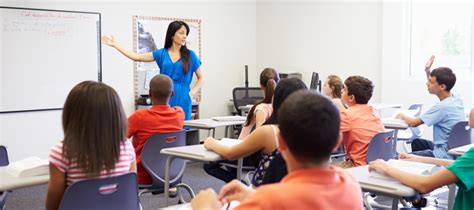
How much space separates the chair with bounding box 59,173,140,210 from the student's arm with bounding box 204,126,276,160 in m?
0.60

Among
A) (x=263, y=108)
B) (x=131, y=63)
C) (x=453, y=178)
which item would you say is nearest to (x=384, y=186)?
(x=453, y=178)

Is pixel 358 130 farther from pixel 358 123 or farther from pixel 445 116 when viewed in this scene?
pixel 445 116

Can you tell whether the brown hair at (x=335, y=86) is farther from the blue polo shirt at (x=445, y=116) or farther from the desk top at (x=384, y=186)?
the desk top at (x=384, y=186)

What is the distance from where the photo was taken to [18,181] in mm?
2154

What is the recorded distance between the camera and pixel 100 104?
1888 millimetres

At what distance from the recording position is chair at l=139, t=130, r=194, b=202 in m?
3.29

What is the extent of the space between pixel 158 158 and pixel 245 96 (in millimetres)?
4050

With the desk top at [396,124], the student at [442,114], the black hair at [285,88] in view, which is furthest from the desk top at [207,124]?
the black hair at [285,88]

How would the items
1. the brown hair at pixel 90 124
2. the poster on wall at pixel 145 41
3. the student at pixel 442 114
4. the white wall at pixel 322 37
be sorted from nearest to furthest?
the brown hair at pixel 90 124 → the student at pixel 442 114 → the poster on wall at pixel 145 41 → the white wall at pixel 322 37

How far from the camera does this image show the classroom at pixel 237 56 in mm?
5387

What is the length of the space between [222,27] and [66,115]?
5928 millimetres

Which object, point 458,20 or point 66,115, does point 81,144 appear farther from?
point 458,20

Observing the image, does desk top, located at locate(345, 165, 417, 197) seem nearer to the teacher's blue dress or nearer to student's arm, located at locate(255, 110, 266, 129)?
student's arm, located at locate(255, 110, 266, 129)

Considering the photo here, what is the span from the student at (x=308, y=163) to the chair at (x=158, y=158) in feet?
6.91
